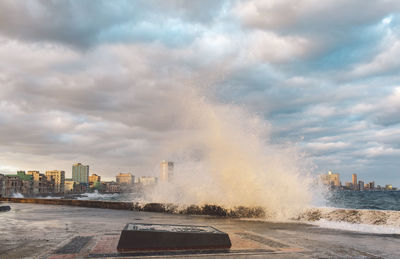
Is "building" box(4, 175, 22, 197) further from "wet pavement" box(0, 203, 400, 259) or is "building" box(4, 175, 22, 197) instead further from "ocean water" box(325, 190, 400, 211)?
"wet pavement" box(0, 203, 400, 259)

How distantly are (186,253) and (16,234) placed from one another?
511 cm

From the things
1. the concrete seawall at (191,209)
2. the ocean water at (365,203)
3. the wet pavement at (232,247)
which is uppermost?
the wet pavement at (232,247)

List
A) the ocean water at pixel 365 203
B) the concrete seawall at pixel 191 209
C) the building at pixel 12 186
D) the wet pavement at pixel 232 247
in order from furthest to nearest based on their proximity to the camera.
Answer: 1. the building at pixel 12 186
2. the ocean water at pixel 365 203
3. the concrete seawall at pixel 191 209
4. the wet pavement at pixel 232 247

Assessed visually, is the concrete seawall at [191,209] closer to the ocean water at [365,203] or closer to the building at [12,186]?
the ocean water at [365,203]

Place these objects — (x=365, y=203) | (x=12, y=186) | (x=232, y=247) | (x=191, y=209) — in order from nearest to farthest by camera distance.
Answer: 1. (x=232, y=247)
2. (x=191, y=209)
3. (x=365, y=203)
4. (x=12, y=186)

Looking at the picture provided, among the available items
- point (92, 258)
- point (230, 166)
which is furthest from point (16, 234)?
point (230, 166)

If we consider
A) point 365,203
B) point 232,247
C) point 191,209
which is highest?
point 232,247

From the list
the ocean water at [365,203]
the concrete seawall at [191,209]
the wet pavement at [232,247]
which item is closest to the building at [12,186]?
the ocean water at [365,203]

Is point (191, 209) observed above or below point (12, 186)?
above

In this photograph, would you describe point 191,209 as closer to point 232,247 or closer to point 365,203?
point 232,247

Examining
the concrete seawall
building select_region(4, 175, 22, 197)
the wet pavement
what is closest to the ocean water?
the concrete seawall

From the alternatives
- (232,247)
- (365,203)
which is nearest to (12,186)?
(365,203)

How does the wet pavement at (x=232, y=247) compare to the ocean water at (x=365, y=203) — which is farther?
the ocean water at (x=365, y=203)

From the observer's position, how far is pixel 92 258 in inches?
229
